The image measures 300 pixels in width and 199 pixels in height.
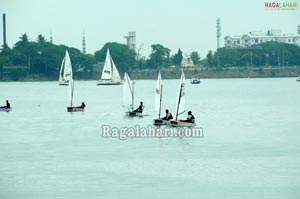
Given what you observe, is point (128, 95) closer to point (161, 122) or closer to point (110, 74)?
point (161, 122)

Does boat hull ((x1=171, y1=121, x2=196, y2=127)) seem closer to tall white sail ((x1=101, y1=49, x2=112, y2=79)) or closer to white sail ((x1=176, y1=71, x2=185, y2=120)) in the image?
white sail ((x1=176, y1=71, x2=185, y2=120))

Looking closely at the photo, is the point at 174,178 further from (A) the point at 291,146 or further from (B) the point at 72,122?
(B) the point at 72,122

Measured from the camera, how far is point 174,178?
4500 cm

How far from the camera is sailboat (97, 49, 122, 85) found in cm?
17338

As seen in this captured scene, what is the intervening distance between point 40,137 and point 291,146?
19.1 m

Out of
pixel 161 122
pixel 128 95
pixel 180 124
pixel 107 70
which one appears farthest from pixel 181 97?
pixel 107 70

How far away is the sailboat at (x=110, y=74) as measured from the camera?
173m

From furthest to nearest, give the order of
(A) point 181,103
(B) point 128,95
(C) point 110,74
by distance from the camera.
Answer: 1. (C) point 110,74
2. (B) point 128,95
3. (A) point 181,103

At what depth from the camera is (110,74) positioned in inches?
7096

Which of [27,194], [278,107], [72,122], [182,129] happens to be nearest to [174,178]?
[27,194]
